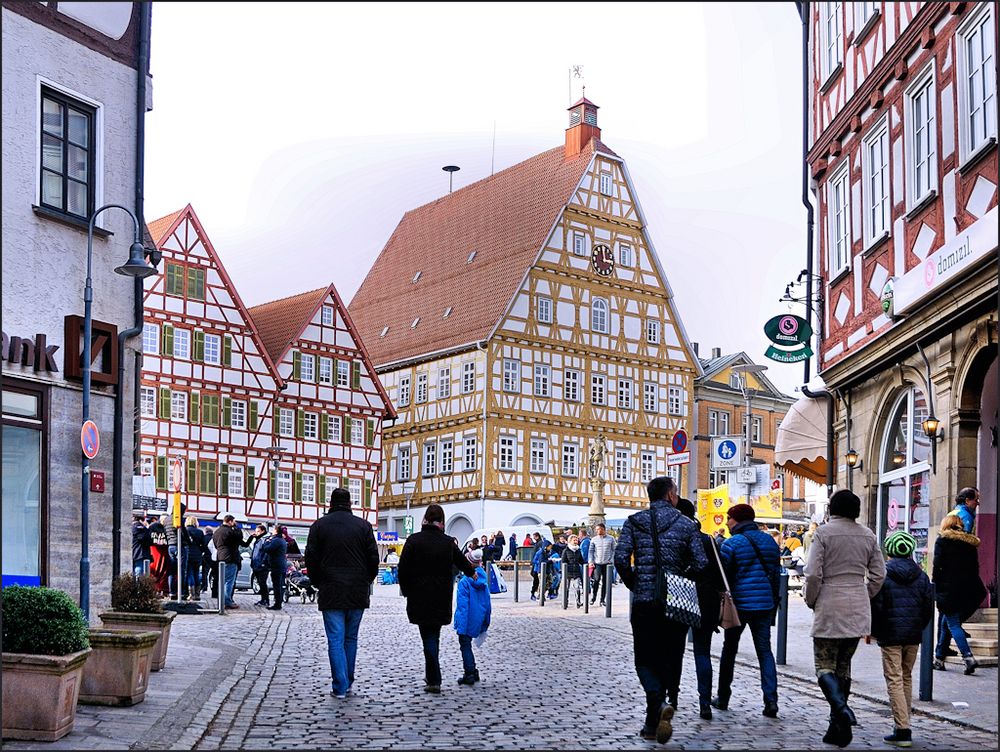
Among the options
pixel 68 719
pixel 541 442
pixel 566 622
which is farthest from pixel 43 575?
pixel 541 442

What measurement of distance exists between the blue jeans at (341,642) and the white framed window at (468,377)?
48.5 m

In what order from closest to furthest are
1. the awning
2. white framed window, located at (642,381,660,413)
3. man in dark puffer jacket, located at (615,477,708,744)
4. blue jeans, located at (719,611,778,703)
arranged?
1. man in dark puffer jacket, located at (615,477,708,744)
2. blue jeans, located at (719,611,778,703)
3. the awning
4. white framed window, located at (642,381,660,413)

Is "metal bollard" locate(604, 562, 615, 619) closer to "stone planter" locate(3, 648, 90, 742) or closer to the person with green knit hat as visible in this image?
the person with green knit hat

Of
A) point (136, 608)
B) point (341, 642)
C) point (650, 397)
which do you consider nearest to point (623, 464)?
point (650, 397)

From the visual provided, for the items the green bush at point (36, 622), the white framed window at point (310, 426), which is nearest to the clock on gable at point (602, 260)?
the white framed window at point (310, 426)

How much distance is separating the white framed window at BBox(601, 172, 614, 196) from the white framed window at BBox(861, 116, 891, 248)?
42.3 meters

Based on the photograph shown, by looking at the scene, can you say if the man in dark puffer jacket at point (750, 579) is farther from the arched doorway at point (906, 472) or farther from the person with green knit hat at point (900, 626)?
the arched doorway at point (906, 472)

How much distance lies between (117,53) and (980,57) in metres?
10.7

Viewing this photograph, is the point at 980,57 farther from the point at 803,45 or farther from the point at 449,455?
the point at 449,455

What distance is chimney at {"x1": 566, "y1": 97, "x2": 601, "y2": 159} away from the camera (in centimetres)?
6656

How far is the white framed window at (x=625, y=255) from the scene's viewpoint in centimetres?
6494

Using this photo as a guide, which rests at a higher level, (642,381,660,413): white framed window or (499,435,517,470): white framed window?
(642,381,660,413): white framed window

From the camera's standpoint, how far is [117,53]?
65.1 ft

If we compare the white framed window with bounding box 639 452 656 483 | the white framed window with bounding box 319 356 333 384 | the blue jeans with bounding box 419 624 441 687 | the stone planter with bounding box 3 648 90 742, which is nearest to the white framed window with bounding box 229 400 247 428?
the white framed window with bounding box 319 356 333 384
